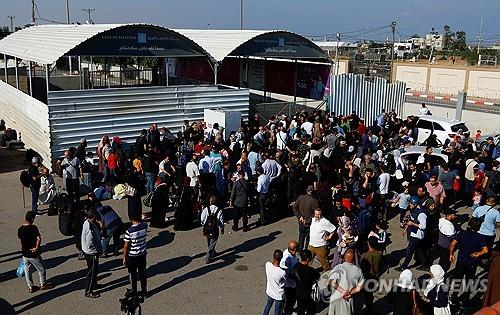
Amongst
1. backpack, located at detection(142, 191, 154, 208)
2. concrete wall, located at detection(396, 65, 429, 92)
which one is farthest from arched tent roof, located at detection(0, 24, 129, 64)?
concrete wall, located at detection(396, 65, 429, 92)

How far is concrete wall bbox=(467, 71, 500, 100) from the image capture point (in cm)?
3131

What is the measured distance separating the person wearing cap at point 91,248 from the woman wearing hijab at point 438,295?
5.14m

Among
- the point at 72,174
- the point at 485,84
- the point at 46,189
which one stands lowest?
the point at 46,189

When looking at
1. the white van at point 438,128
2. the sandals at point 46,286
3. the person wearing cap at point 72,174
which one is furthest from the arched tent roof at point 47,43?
the white van at point 438,128

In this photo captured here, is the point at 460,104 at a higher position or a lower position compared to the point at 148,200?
higher

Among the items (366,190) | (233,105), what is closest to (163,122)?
(233,105)

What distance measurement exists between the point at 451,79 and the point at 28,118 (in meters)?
27.5

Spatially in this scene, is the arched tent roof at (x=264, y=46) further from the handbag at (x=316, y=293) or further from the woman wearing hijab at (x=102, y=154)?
the handbag at (x=316, y=293)

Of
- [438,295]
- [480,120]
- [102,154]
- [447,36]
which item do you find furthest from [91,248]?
[447,36]

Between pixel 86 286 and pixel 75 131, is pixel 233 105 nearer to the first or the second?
pixel 75 131

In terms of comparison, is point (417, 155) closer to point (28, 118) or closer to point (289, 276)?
point (289, 276)

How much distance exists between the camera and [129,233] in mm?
8203

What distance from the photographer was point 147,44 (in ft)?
58.1

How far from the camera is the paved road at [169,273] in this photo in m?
8.38
